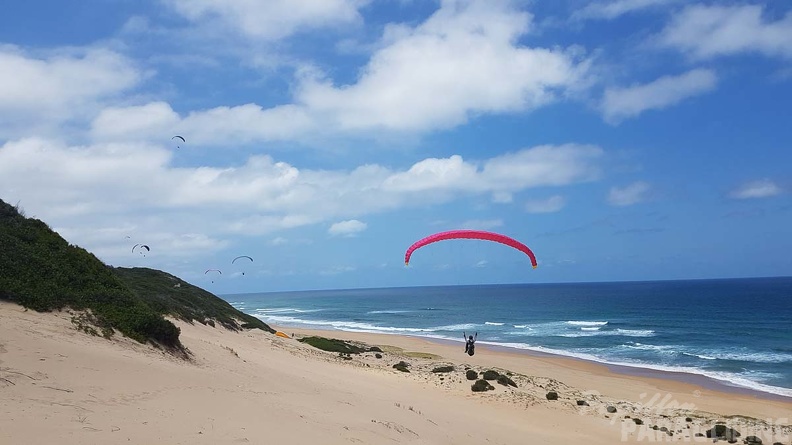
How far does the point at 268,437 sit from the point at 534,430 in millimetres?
8334

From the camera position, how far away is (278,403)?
1066 cm

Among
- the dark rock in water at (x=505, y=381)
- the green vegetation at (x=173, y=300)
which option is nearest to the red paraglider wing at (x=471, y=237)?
the dark rock in water at (x=505, y=381)

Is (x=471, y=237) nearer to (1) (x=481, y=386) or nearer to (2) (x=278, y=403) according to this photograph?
(1) (x=481, y=386)

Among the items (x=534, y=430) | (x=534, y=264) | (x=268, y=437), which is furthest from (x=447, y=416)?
(x=534, y=264)

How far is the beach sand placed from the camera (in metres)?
7.40

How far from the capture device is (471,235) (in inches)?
879

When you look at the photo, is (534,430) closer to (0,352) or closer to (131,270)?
(0,352)

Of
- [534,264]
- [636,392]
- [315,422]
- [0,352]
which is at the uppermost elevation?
[534,264]

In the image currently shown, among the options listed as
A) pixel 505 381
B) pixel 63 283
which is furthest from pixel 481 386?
pixel 63 283

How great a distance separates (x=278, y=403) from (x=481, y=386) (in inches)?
393

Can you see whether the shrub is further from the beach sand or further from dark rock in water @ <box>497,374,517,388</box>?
dark rock in water @ <box>497,374,517,388</box>

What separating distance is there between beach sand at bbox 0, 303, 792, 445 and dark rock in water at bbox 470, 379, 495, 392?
28 centimetres

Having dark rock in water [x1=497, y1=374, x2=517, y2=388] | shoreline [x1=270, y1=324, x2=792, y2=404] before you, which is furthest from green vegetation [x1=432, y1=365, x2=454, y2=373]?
shoreline [x1=270, y1=324, x2=792, y2=404]

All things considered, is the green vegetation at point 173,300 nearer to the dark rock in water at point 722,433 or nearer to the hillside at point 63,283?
the hillside at point 63,283
